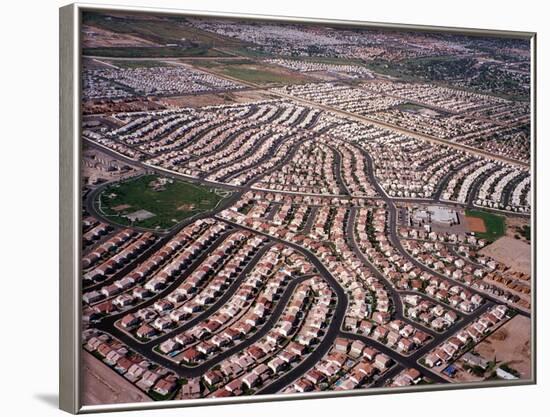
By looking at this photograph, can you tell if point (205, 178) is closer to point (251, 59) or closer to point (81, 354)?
point (251, 59)

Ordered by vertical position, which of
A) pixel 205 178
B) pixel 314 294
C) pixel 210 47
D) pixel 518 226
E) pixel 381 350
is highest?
pixel 210 47

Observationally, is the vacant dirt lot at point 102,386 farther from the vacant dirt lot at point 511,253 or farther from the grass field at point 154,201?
the vacant dirt lot at point 511,253

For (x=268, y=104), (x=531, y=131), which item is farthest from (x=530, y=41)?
(x=268, y=104)

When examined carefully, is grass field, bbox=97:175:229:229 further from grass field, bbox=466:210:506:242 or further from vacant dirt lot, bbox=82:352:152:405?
grass field, bbox=466:210:506:242

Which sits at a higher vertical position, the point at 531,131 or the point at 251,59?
the point at 251,59

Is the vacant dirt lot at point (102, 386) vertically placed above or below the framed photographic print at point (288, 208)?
below

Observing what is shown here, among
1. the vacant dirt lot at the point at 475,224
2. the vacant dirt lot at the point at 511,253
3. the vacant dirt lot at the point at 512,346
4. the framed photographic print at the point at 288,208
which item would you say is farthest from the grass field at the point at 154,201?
the vacant dirt lot at the point at 512,346
